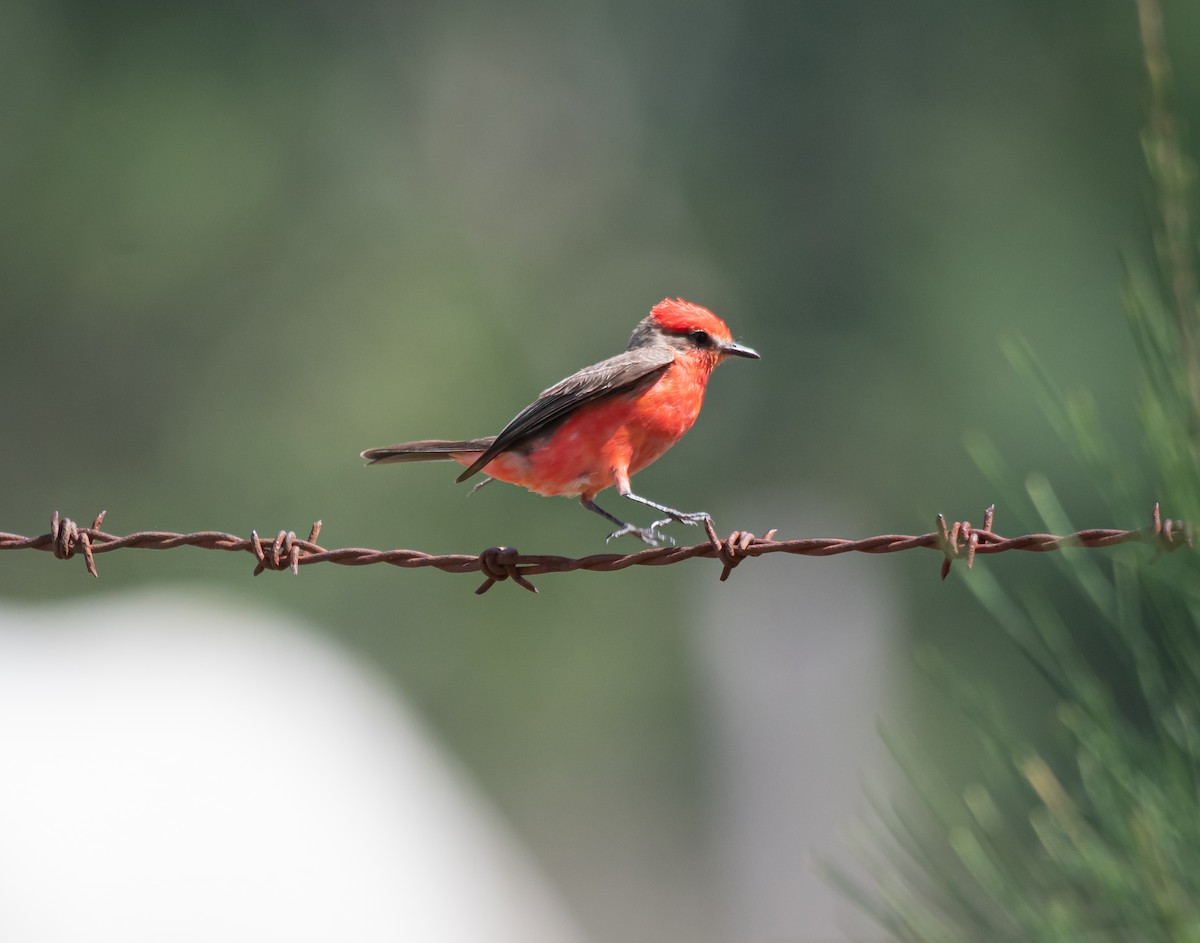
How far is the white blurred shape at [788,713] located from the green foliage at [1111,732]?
17.8 m

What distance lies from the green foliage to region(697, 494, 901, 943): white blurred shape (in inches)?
700

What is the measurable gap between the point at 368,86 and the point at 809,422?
1052 centimetres

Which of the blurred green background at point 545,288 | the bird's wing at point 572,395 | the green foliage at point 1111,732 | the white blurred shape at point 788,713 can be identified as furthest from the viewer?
the blurred green background at point 545,288

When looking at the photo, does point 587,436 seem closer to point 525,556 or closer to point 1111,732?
point 525,556

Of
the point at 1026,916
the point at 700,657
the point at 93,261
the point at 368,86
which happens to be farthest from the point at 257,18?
the point at 1026,916

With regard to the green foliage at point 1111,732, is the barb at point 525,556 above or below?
above

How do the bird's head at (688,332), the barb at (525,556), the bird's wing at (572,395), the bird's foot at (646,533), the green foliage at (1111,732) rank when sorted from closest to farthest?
the green foliage at (1111,732), the barb at (525,556), the bird's foot at (646,533), the bird's wing at (572,395), the bird's head at (688,332)

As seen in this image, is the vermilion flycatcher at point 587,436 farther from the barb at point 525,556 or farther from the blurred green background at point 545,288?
the blurred green background at point 545,288

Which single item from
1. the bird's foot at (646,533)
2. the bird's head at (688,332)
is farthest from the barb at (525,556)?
the bird's head at (688,332)

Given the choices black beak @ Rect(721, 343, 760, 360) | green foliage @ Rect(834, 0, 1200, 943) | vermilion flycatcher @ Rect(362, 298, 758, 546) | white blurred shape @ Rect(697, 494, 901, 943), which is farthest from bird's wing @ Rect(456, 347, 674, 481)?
white blurred shape @ Rect(697, 494, 901, 943)

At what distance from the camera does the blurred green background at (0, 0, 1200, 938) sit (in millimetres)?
20641

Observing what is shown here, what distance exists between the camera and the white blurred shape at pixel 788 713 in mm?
19844

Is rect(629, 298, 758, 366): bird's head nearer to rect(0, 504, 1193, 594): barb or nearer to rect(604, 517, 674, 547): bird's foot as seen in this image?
rect(604, 517, 674, 547): bird's foot

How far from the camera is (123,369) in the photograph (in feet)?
73.6
